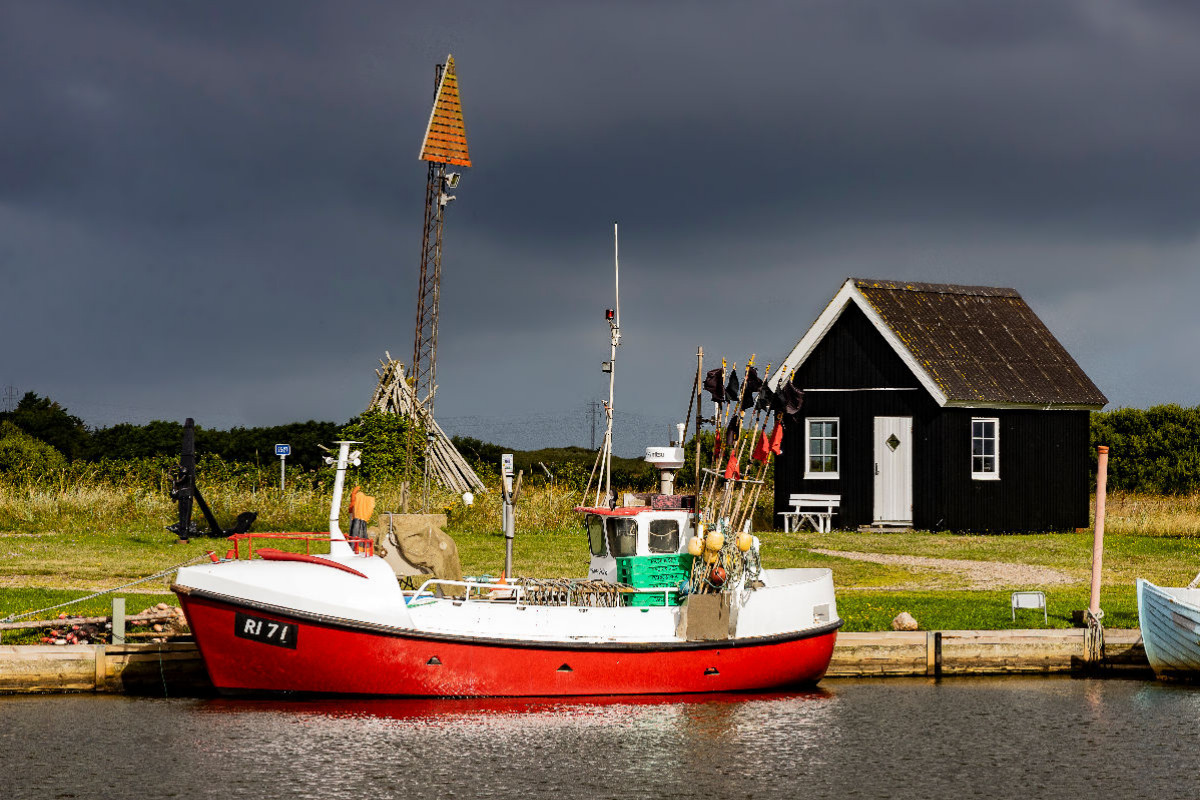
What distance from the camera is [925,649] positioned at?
1911 centimetres

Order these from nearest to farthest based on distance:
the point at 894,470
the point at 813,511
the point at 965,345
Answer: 1. the point at 894,470
2. the point at 813,511
3. the point at 965,345

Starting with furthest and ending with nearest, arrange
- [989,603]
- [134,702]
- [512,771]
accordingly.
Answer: [989,603] < [134,702] < [512,771]

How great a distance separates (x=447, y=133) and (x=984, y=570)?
1760 cm

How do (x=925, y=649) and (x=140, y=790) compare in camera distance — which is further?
(x=925, y=649)

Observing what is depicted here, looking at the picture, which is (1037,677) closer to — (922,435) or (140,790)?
(140,790)

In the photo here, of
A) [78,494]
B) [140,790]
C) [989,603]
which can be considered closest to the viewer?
[140,790]

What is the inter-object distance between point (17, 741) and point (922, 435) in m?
24.5

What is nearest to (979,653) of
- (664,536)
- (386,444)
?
(664,536)

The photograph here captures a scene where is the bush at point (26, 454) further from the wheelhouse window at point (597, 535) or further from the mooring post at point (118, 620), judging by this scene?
the wheelhouse window at point (597, 535)

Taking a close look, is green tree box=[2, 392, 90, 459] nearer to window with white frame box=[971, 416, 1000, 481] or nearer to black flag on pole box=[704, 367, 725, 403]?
window with white frame box=[971, 416, 1000, 481]

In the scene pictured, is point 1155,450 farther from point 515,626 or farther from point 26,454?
point 515,626

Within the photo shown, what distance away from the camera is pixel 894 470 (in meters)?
35.0

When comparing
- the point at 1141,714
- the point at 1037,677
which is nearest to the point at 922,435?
the point at 1037,677

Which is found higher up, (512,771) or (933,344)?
(933,344)
